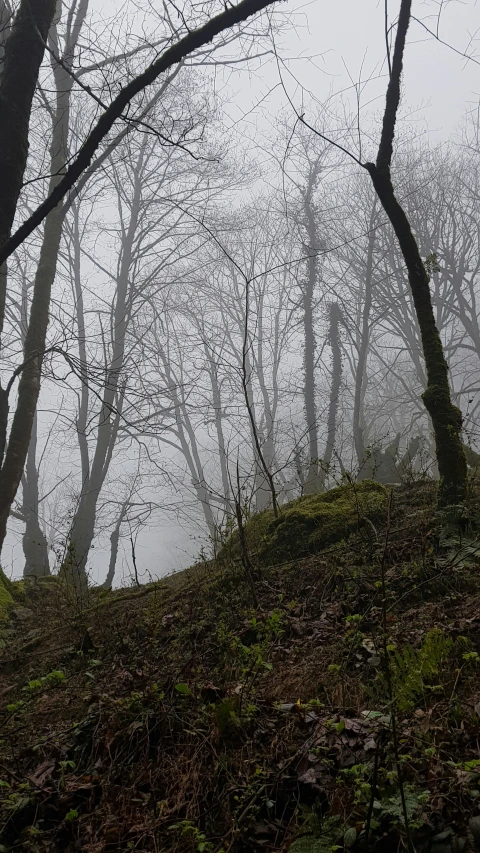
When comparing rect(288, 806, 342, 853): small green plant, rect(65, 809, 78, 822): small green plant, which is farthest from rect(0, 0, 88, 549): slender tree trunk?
rect(288, 806, 342, 853): small green plant

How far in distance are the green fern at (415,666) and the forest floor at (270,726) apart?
0.5 inches

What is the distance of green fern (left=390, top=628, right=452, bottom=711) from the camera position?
2506mm

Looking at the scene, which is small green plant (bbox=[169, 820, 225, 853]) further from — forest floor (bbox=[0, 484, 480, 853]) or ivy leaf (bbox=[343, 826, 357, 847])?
ivy leaf (bbox=[343, 826, 357, 847])

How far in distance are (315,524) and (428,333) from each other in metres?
2.32

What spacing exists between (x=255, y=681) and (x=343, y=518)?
2.72 m

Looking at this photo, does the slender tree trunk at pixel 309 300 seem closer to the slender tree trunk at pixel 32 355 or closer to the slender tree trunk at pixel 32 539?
the slender tree trunk at pixel 32 539

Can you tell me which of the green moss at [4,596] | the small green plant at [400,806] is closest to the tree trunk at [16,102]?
the small green plant at [400,806]

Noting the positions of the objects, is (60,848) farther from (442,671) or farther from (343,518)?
(343,518)

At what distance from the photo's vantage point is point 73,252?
1850 centimetres

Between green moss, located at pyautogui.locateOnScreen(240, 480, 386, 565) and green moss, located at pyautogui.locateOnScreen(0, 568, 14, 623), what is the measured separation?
10.4ft

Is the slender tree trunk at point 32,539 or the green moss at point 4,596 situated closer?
the green moss at point 4,596

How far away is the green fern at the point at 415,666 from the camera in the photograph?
2.51 m

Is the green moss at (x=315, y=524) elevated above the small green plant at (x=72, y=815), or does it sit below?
above

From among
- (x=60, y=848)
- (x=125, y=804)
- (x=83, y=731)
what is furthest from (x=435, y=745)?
(x=83, y=731)
